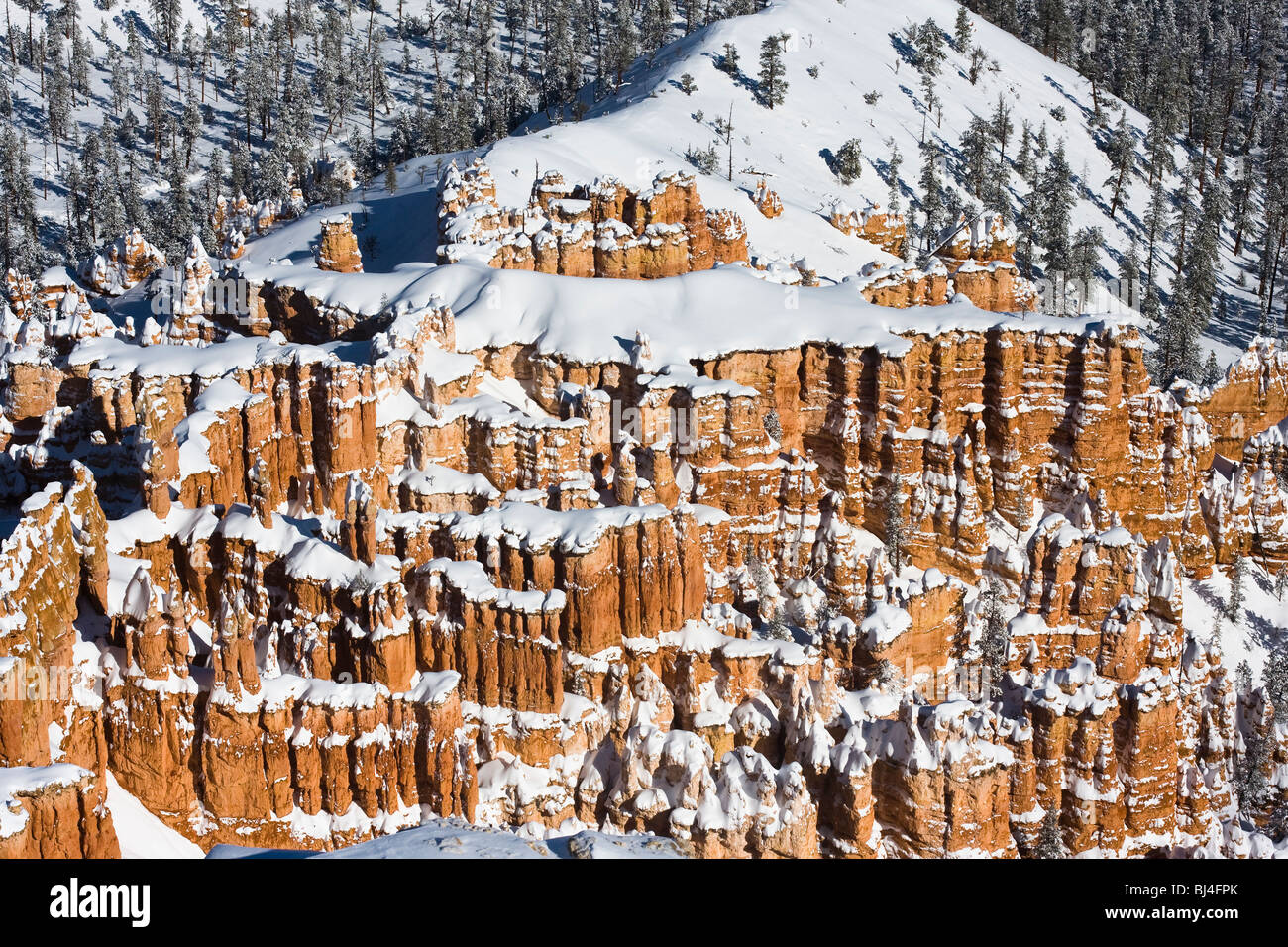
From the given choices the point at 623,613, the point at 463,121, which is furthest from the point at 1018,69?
the point at 623,613

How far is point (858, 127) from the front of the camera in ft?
478

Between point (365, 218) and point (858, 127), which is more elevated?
point (858, 127)

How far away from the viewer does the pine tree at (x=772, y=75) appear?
471 feet

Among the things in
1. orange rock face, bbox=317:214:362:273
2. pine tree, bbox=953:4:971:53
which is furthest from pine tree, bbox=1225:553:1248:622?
pine tree, bbox=953:4:971:53

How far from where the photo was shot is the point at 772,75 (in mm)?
144375

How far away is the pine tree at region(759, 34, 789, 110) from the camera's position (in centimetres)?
14350

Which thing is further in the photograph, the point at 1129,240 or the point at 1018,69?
the point at 1018,69

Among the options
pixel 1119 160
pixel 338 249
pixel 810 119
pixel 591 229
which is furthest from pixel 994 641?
pixel 1119 160

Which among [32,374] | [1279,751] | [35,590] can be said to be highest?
[32,374]

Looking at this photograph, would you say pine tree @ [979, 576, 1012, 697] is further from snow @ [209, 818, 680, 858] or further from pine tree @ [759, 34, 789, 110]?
pine tree @ [759, 34, 789, 110]

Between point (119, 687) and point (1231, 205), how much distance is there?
416ft

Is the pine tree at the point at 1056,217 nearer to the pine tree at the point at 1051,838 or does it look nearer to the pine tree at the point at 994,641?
the pine tree at the point at 994,641

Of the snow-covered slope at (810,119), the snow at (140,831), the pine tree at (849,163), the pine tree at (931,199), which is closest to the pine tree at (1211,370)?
the pine tree at (931,199)

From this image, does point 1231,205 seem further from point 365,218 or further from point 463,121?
point 365,218
